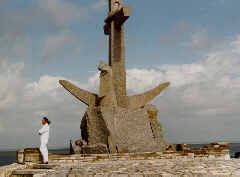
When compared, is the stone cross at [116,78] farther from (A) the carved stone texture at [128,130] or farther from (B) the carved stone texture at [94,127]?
(A) the carved stone texture at [128,130]

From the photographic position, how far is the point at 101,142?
1012cm

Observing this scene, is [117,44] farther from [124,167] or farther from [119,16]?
[124,167]

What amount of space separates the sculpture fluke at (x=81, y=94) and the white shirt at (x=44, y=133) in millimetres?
3736

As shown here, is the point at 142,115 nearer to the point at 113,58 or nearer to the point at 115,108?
the point at 115,108

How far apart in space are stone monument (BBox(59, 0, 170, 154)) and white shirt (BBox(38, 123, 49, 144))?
266cm

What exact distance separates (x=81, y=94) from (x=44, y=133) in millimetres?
4029

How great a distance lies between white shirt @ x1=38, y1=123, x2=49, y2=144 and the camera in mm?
7480

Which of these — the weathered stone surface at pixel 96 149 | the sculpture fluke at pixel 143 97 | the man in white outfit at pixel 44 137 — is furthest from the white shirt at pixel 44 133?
the sculpture fluke at pixel 143 97

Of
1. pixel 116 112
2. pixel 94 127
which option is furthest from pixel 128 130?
pixel 94 127

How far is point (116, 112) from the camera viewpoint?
34.3 ft

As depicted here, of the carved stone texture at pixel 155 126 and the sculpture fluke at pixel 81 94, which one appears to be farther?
the carved stone texture at pixel 155 126

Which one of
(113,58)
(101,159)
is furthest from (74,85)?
(101,159)

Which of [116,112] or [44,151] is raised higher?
[116,112]

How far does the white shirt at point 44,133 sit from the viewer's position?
24.5 feet
